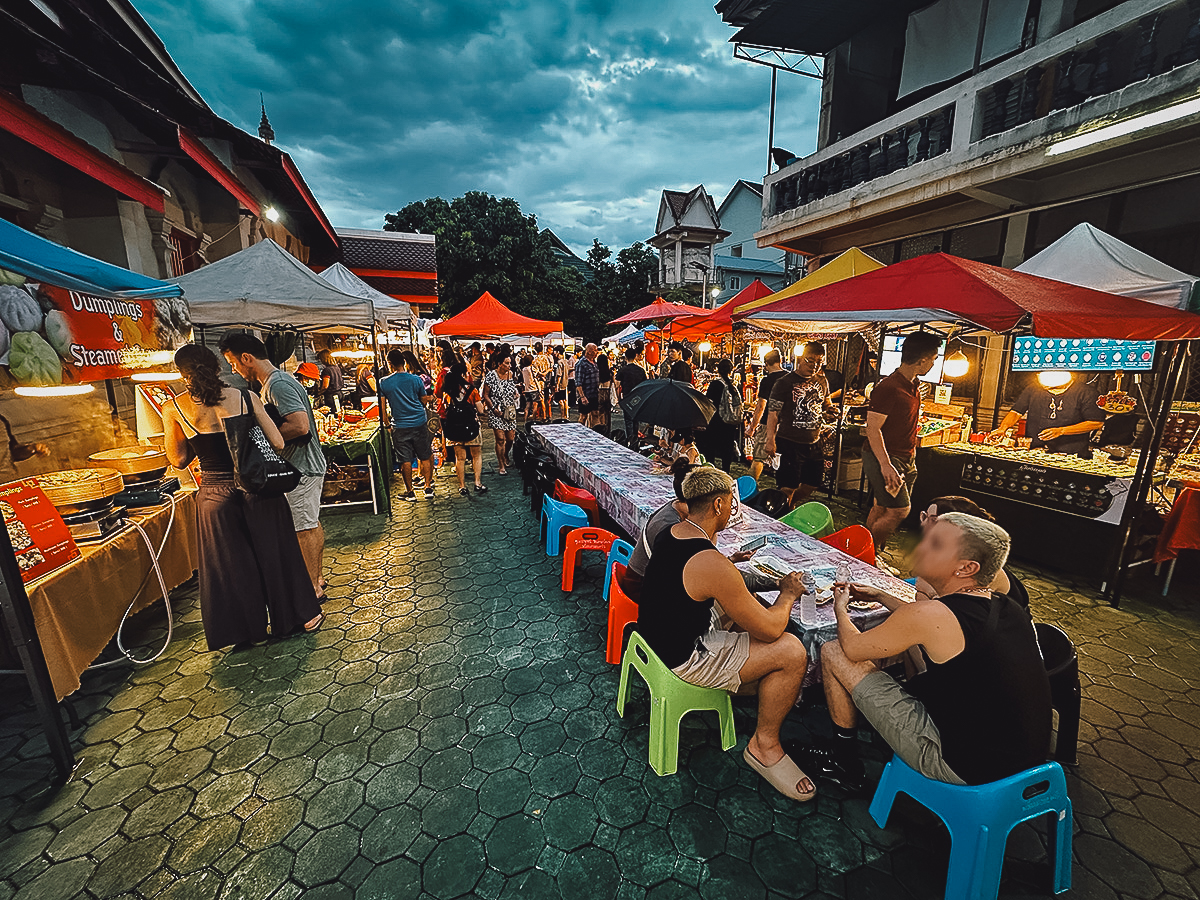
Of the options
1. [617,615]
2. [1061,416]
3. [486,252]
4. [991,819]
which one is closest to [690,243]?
[486,252]

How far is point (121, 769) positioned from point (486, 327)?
832 cm

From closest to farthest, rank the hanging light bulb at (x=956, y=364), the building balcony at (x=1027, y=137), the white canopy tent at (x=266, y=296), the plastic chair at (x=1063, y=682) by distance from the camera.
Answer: the plastic chair at (x=1063, y=682) → the white canopy tent at (x=266, y=296) → the building balcony at (x=1027, y=137) → the hanging light bulb at (x=956, y=364)

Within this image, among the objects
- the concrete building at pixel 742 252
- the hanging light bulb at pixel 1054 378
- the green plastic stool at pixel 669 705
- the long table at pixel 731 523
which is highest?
the concrete building at pixel 742 252

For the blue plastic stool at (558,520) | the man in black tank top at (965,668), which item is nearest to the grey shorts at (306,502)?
the blue plastic stool at (558,520)

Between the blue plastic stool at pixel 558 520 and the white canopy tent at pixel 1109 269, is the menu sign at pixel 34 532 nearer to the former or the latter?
the blue plastic stool at pixel 558 520

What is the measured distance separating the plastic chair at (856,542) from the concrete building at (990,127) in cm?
690

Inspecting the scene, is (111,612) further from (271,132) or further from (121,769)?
(271,132)

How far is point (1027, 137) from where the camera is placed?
703cm

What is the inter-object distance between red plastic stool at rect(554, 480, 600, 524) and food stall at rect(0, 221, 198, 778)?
3.51 meters

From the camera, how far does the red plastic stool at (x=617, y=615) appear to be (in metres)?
3.35

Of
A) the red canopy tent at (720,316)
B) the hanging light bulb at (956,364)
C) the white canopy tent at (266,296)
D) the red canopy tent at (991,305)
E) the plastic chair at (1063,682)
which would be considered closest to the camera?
the plastic chair at (1063,682)

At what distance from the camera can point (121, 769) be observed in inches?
107

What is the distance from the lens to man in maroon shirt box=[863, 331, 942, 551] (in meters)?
4.48

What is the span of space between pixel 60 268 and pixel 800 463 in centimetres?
671
